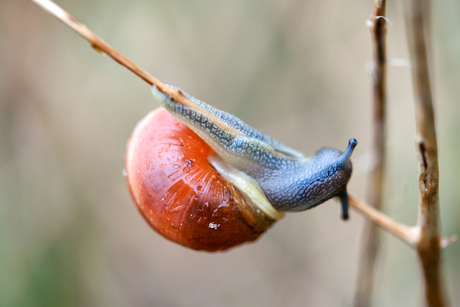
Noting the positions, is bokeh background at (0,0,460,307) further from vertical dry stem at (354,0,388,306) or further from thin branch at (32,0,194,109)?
thin branch at (32,0,194,109)

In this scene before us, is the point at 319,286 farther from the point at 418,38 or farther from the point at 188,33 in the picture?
the point at 418,38

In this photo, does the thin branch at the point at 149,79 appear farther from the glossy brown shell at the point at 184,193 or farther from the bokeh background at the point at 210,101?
the bokeh background at the point at 210,101

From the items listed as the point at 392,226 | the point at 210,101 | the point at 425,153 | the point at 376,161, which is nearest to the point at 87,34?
the point at 425,153

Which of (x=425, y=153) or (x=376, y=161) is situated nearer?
(x=425, y=153)

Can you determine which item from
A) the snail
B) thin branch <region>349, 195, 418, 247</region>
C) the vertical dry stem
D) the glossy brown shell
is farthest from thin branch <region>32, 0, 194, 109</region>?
thin branch <region>349, 195, 418, 247</region>

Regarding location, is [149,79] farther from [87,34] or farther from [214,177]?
[214,177]

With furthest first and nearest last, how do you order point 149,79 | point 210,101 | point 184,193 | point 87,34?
point 210,101, point 184,193, point 149,79, point 87,34

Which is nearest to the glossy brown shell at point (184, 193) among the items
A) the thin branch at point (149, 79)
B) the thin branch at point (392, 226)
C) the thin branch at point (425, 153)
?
the thin branch at point (149, 79)
